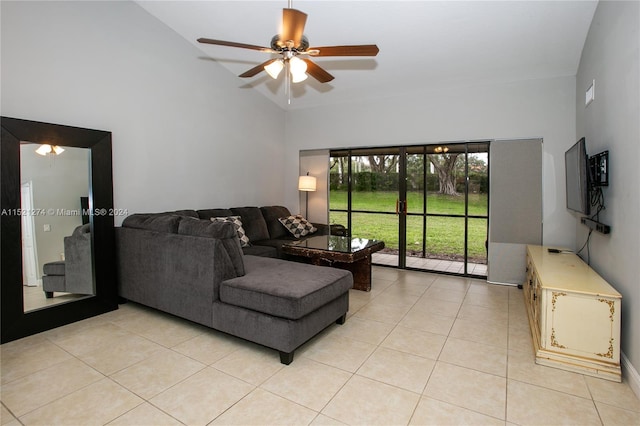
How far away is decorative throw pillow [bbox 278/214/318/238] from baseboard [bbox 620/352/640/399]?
13.5 ft

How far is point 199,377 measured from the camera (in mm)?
2324

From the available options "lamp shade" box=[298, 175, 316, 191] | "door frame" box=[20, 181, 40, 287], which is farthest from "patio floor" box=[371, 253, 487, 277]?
"door frame" box=[20, 181, 40, 287]

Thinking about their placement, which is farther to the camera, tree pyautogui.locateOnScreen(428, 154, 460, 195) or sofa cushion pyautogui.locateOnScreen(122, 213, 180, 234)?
tree pyautogui.locateOnScreen(428, 154, 460, 195)

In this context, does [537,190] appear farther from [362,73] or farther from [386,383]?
[386,383]

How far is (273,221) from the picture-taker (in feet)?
18.8

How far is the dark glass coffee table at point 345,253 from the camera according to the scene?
4.02m

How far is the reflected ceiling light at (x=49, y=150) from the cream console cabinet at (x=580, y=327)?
442cm

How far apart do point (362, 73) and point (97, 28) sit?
332 centimetres

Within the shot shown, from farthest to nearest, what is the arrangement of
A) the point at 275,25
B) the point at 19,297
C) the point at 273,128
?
the point at 273,128 → the point at 275,25 → the point at 19,297

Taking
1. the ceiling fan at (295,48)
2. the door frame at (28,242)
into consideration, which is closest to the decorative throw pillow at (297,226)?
the ceiling fan at (295,48)

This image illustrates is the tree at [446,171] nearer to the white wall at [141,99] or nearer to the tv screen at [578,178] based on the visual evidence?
the tv screen at [578,178]

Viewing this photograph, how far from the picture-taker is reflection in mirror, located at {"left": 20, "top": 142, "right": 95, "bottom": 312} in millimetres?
3025

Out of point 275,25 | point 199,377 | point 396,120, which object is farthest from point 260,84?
point 199,377

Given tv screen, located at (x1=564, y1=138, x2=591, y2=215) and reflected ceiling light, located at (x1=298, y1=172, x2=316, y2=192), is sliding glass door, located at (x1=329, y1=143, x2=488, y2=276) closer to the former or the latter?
reflected ceiling light, located at (x1=298, y1=172, x2=316, y2=192)
